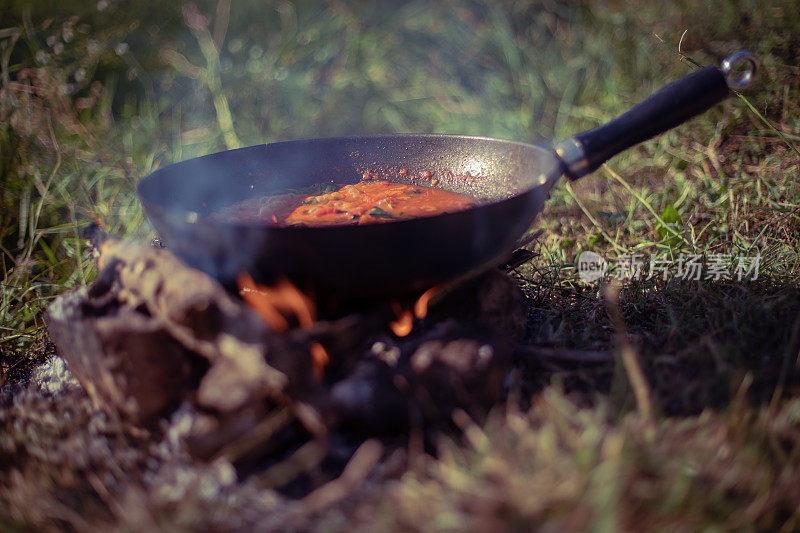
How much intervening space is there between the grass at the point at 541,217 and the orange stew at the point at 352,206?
60 cm

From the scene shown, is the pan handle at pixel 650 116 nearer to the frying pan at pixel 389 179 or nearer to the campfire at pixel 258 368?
the frying pan at pixel 389 179

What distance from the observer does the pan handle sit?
1.84 meters

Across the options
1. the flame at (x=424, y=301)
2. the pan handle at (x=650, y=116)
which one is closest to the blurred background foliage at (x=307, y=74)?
the pan handle at (x=650, y=116)

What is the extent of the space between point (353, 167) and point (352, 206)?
0.59 meters

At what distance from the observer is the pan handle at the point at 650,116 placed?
72.6 inches

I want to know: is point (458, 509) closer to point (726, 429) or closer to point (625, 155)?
point (726, 429)

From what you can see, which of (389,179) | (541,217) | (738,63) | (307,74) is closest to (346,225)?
(389,179)

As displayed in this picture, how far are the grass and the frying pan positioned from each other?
18.5 inches

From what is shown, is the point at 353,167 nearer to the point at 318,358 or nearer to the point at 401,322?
the point at 401,322

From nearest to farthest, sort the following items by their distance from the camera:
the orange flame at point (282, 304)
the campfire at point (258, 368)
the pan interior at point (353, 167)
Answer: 1. the campfire at point (258, 368)
2. the orange flame at point (282, 304)
3. the pan interior at point (353, 167)

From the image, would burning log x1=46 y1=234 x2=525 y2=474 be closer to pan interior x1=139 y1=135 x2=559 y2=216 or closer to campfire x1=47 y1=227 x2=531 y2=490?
campfire x1=47 y1=227 x2=531 y2=490

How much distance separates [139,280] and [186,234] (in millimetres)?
221

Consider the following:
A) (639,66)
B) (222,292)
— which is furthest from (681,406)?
(639,66)

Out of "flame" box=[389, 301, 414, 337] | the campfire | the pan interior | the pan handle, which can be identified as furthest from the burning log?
the pan handle
